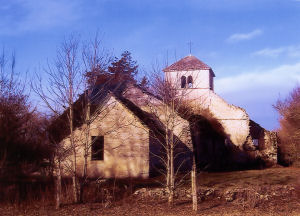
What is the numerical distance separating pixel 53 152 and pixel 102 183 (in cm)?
399

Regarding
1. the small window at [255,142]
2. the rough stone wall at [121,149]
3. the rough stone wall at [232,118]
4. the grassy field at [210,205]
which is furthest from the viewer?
the small window at [255,142]

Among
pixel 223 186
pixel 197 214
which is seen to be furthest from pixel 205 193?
pixel 197 214

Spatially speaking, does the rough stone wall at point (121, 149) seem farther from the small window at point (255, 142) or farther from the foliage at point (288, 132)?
the small window at point (255, 142)

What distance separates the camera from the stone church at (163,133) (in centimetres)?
1706

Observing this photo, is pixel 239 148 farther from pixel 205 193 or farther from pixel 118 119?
pixel 205 193

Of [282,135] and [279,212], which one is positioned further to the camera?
[282,135]

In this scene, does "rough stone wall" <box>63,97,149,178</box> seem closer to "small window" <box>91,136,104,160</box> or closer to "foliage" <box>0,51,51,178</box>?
"small window" <box>91,136,104,160</box>

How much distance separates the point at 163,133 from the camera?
20906mm

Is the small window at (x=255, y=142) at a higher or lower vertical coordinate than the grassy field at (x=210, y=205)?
higher

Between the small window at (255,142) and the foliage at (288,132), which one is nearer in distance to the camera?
the foliage at (288,132)

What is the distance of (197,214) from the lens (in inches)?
417

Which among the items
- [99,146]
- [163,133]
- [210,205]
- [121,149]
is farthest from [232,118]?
[210,205]

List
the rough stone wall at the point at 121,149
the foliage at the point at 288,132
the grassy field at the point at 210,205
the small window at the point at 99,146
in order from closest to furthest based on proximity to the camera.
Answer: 1. the grassy field at the point at 210,205
2. the rough stone wall at the point at 121,149
3. the small window at the point at 99,146
4. the foliage at the point at 288,132

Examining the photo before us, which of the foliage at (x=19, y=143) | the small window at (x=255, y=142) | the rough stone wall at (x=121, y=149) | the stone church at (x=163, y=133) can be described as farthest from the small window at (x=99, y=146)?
the small window at (x=255, y=142)
